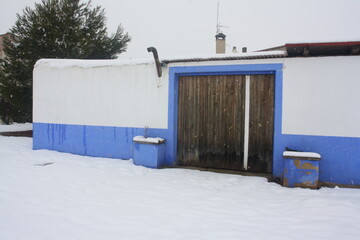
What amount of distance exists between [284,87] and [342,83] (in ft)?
3.77

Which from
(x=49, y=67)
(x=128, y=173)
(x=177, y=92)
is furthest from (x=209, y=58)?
(x=49, y=67)

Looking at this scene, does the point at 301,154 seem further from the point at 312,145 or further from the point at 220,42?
the point at 220,42

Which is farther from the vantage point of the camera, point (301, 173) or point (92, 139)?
point (92, 139)

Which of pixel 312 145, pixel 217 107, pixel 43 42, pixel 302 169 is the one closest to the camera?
pixel 302 169

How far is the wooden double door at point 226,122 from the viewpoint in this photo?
6.07m

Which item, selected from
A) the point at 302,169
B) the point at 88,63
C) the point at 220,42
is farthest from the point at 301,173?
the point at 220,42

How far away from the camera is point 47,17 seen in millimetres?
14695

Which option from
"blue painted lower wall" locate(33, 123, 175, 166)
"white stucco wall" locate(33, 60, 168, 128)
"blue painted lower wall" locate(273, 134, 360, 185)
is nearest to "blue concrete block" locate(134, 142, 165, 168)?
"blue painted lower wall" locate(33, 123, 175, 166)

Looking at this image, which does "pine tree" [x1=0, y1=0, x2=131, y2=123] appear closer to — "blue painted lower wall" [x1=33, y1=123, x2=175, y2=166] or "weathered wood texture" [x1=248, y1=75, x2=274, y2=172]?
"blue painted lower wall" [x1=33, y1=123, x2=175, y2=166]

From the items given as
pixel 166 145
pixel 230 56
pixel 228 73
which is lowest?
pixel 166 145

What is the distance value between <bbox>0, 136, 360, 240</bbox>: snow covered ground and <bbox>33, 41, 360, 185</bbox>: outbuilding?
2.74ft

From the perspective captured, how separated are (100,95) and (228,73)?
12.7 feet

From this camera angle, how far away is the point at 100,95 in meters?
7.56

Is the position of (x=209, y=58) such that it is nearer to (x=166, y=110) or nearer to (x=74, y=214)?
(x=166, y=110)
